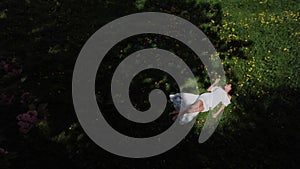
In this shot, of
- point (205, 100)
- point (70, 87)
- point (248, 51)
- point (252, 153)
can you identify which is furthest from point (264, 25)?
point (70, 87)

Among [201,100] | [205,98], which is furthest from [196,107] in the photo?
[205,98]

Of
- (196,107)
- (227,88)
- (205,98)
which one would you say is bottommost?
(196,107)

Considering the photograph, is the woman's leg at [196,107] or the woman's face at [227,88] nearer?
the woman's leg at [196,107]

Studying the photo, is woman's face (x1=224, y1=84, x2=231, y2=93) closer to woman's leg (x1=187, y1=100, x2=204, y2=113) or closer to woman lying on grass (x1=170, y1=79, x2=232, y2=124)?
woman lying on grass (x1=170, y1=79, x2=232, y2=124)

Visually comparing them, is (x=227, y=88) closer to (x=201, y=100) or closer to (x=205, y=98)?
(x=205, y=98)

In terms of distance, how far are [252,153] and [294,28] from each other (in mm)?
8640

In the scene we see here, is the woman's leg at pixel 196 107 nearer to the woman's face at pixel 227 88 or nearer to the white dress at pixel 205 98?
the white dress at pixel 205 98

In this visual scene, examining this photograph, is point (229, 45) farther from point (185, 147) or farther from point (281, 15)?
Answer: point (185, 147)

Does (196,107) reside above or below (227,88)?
below

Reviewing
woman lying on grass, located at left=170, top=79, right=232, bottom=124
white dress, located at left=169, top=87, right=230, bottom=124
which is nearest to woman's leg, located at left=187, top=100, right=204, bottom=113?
woman lying on grass, located at left=170, top=79, right=232, bottom=124

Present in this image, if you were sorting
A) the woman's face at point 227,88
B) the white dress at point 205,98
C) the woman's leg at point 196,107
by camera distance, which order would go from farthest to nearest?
the woman's face at point 227,88, the white dress at point 205,98, the woman's leg at point 196,107

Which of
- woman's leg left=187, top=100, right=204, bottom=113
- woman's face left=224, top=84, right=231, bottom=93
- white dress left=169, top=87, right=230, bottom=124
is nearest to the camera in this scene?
woman's leg left=187, top=100, right=204, bottom=113

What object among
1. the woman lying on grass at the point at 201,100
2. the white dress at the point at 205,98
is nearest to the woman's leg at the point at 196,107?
the woman lying on grass at the point at 201,100

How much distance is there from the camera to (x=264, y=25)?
50.1ft
